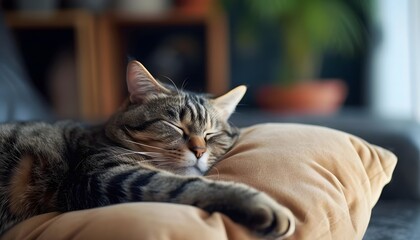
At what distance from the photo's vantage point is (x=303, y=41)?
2.54 meters

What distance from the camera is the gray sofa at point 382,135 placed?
4.07 feet

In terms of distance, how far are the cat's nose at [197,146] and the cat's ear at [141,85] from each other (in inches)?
5.9

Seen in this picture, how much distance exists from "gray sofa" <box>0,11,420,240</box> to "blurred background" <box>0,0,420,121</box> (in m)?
0.67

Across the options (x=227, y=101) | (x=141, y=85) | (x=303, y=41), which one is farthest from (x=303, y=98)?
(x=141, y=85)

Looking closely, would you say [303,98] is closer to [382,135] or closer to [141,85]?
[382,135]

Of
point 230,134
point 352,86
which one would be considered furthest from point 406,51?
point 230,134

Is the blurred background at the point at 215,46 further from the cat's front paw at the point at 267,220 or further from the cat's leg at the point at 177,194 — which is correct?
the cat's front paw at the point at 267,220

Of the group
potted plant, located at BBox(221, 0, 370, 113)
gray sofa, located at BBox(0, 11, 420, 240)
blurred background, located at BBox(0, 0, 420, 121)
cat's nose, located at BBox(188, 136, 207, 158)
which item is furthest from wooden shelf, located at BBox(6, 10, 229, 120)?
cat's nose, located at BBox(188, 136, 207, 158)

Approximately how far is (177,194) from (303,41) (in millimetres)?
1714

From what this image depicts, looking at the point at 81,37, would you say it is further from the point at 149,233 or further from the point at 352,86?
the point at 149,233

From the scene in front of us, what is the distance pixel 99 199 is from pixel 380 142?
0.82 metres

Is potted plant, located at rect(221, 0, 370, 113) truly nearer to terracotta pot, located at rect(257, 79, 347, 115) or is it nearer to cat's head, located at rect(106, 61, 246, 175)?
terracotta pot, located at rect(257, 79, 347, 115)

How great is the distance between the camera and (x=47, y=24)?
2.63m

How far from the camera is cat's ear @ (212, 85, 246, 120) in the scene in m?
1.32
